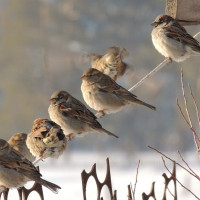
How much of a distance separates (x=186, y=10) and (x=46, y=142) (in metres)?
1.37

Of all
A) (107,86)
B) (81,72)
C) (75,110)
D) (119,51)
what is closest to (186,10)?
(107,86)

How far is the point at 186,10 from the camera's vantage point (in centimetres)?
489

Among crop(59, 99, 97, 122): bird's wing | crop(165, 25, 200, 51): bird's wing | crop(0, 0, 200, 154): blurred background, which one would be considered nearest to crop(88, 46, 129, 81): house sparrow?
crop(165, 25, 200, 51): bird's wing

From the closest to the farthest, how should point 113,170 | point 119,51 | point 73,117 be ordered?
point 73,117, point 119,51, point 113,170

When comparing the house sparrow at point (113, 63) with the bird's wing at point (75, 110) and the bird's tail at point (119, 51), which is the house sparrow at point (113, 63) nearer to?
the bird's tail at point (119, 51)

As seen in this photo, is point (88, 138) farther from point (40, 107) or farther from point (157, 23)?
point (157, 23)

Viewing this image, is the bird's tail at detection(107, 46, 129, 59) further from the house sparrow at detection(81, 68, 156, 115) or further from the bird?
the bird

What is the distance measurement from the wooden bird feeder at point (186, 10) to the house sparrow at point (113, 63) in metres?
1.08

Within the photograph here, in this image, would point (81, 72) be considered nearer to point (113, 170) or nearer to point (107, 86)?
point (113, 170)

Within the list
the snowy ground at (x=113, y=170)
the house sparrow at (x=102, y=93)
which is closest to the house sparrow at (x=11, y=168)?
the house sparrow at (x=102, y=93)

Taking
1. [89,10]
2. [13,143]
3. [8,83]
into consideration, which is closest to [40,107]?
[8,83]

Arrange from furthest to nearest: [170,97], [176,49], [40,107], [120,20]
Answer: [120,20] → [170,97] → [40,107] → [176,49]

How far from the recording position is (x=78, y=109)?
186 inches

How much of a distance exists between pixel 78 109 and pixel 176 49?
1.02 meters
